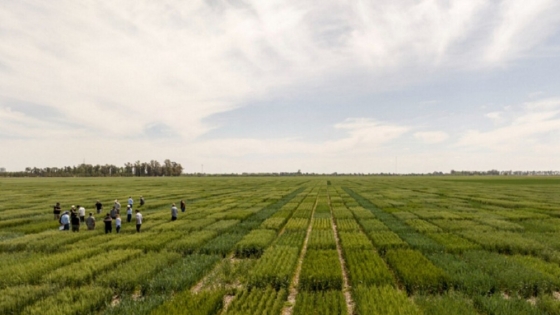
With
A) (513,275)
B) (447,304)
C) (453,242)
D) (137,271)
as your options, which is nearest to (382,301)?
(447,304)

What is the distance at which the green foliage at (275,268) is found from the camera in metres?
12.8

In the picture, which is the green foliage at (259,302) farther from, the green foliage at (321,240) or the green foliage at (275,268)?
the green foliage at (321,240)

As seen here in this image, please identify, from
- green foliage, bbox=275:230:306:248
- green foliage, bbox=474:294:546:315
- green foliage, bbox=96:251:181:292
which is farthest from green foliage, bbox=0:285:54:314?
green foliage, bbox=474:294:546:315

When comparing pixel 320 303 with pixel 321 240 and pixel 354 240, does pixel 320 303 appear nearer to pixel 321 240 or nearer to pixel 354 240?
pixel 321 240

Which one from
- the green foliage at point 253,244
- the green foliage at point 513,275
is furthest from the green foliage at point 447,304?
the green foliage at point 253,244

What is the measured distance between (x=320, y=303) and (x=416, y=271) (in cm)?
575

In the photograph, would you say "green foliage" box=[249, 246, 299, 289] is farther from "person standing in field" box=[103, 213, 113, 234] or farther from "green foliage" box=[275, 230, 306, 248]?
"person standing in field" box=[103, 213, 113, 234]

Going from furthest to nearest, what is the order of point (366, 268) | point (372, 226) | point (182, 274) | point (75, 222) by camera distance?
1. point (372, 226)
2. point (75, 222)
3. point (366, 268)
4. point (182, 274)

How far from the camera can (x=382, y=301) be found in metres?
10.7

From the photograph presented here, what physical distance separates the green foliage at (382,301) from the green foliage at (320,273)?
1.19 m

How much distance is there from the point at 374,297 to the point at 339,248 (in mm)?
7902

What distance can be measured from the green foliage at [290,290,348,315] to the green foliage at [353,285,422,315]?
→ 2.03 ft

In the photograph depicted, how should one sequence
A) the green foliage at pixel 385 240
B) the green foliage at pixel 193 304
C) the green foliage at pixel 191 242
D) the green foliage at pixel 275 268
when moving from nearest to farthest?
the green foliage at pixel 193 304 → the green foliage at pixel 275 268 → the green foliage at pixel 191 242 → the green foliage at pixel 385 240

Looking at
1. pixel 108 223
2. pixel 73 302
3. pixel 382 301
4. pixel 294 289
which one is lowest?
pixel 294 289
